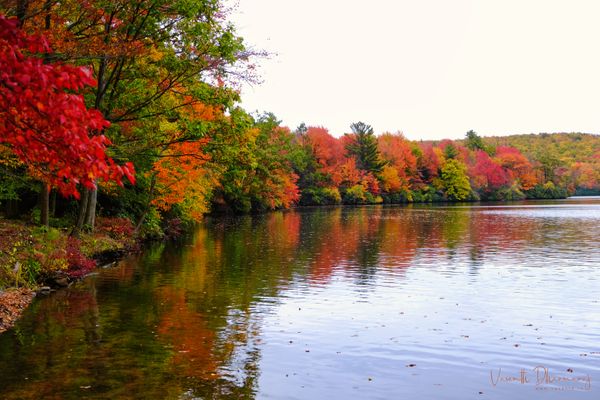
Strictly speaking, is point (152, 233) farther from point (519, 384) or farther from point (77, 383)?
point (519, 384)

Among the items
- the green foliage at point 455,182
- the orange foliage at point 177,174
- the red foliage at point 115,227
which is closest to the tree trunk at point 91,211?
the red foliage at point 115,227

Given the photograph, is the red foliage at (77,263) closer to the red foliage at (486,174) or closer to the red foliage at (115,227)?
the red foliage at (115,227)

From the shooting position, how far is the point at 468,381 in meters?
10.6

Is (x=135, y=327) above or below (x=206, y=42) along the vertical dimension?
below

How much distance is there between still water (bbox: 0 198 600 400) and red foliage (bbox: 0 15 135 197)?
488 cm

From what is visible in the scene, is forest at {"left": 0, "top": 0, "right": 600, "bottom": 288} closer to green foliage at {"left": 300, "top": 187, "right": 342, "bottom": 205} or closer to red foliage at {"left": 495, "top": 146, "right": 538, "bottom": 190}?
green foliage at {"left": 300, "top": 187, "right": 342, "bottom": 205}

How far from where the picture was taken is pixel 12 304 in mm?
15422

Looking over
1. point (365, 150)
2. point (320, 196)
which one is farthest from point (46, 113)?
point (365, 150)

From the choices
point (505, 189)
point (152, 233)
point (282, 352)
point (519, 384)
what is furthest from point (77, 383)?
point (505, 189)

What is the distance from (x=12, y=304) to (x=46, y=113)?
1141 centimetres

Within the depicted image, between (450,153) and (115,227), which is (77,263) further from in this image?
(450,153)

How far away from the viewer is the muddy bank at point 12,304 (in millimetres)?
14065

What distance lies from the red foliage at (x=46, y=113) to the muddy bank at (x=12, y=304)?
8770mm

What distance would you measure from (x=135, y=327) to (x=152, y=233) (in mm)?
21930
